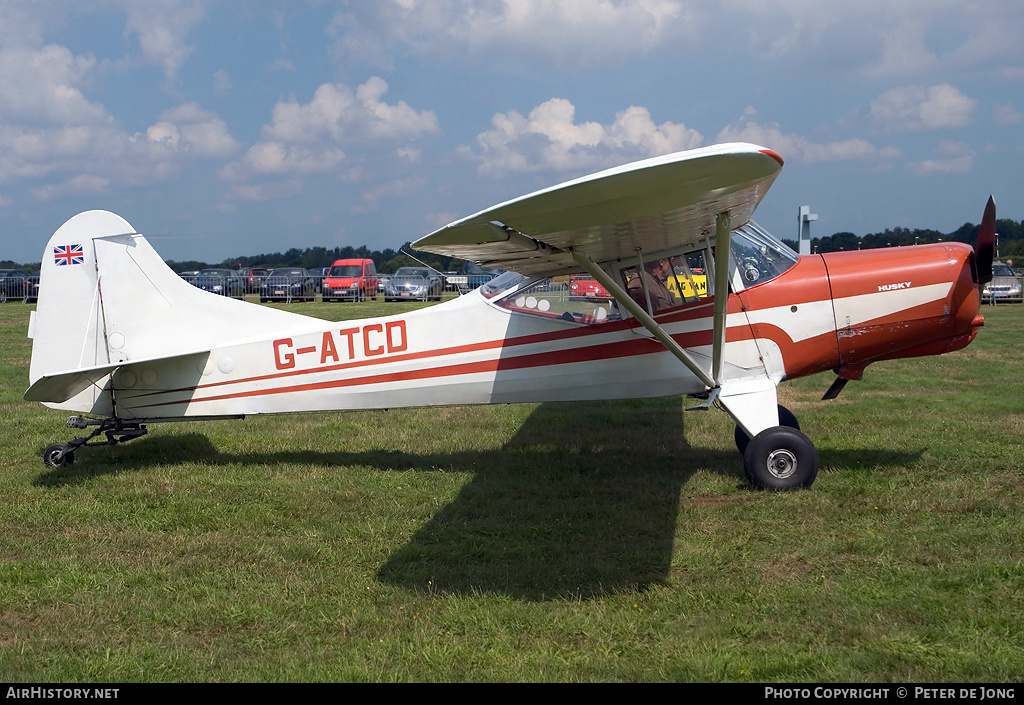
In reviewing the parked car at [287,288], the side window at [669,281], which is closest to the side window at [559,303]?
the side window at [669,281]

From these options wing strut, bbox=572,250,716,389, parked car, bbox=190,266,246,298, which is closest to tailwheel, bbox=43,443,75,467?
wing strut, bbox=572,250,716,389

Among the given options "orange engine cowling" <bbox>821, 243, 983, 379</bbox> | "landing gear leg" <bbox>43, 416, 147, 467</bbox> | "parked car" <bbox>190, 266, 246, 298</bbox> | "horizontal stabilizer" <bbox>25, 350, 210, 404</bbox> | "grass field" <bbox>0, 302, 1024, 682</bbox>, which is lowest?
"grass field" <bbox>0, 302, 1024, 682</bbox>

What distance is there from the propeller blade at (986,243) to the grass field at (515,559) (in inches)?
66.1

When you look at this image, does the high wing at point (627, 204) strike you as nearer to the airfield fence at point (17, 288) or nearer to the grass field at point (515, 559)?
the grass field at point (515, 559)

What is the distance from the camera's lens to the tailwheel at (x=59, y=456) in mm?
7348

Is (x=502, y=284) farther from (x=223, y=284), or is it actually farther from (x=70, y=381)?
(x=223, y=284)

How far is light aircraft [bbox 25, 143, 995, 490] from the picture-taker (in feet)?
21.6

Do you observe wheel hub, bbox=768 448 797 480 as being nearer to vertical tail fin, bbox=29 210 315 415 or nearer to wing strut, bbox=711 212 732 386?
wing strut, bbox=711 212 732 386

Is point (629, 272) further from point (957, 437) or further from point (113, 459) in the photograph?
point (113, 459)

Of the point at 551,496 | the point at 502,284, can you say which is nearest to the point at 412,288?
the point at 502,284

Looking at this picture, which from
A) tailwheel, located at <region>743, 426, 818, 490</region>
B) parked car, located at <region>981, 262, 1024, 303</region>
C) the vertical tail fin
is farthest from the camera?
parked car, located at <region>981, 262, 1024, 303</region>

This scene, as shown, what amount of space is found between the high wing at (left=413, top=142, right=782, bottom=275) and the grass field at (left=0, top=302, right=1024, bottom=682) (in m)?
2.02
